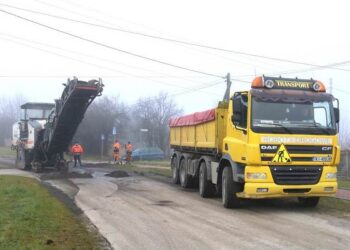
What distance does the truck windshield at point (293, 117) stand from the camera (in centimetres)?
1189

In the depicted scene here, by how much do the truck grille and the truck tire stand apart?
6485mm

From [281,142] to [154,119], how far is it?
2075 inches

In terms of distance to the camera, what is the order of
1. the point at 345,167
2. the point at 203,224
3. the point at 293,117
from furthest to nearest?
the point at 345,167
the point at 293,117
the point at 203,224

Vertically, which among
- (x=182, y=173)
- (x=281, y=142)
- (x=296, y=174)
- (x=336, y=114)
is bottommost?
(x=182, y=173)

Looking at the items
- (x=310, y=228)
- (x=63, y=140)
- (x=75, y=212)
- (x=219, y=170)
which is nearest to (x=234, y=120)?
(x=219, y=170)

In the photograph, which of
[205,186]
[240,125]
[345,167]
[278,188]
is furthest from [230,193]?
[345,167]

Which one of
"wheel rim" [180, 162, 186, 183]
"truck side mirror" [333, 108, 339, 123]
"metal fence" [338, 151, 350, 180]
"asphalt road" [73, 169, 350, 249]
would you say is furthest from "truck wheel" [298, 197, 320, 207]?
"metal fence" [338, 151, 350, 180]

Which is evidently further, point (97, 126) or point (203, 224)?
point (97, 126)

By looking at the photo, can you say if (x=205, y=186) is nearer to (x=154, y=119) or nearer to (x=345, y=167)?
(x=345, y=167)

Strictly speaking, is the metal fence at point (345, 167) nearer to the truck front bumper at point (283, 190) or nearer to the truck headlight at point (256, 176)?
the truck front bumper at point (283, 190)

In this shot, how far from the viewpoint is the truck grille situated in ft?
38.7

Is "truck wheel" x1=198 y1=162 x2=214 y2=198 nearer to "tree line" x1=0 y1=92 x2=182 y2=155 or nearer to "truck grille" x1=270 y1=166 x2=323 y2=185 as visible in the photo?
"truck grille" x1=270 y1=166 x2=323 y2=185

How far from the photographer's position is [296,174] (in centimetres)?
1191

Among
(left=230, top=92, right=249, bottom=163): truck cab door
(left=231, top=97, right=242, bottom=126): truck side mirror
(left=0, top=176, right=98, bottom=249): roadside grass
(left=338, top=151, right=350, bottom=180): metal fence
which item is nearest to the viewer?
(left=0, top=176, right=98, bottom=249): roadside grass
